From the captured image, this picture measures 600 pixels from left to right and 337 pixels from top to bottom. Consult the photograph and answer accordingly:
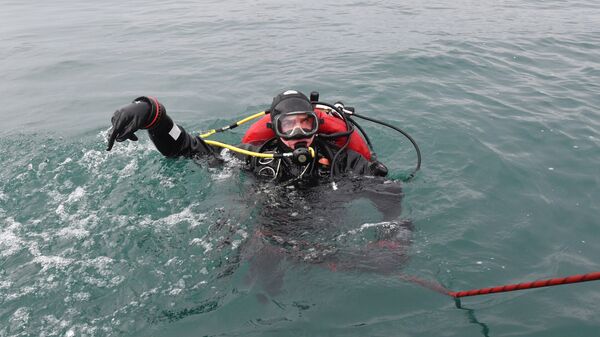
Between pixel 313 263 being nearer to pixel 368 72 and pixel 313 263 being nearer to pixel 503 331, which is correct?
pixel 503 331

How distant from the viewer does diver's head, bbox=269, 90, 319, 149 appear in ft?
14.0

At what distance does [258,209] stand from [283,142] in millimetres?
712

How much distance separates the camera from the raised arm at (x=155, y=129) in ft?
13.4

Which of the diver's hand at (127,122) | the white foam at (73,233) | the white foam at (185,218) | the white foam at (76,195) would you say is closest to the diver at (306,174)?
the diver's hand at (127,122)

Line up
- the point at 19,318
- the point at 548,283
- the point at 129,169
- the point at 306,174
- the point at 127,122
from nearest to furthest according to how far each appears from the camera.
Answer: the point at 548,283 → the point at 19,318 → the point at 127,122 → the point at 306,174 → the point at 129,169

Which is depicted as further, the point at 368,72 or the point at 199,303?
the point at 368,72

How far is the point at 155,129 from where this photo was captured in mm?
4414

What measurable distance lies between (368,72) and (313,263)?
6.31 metres

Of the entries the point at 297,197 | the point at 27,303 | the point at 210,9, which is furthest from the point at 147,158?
the point at 210,9

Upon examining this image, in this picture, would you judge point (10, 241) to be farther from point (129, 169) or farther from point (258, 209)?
point (258, 209)

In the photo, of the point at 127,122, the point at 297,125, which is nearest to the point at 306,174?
the point at 297,125

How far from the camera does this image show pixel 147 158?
5602mm

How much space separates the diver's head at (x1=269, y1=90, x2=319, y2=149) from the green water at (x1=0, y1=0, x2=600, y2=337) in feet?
2.44

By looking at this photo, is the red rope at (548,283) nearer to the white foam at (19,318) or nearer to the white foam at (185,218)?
the white foam at (185,218)
